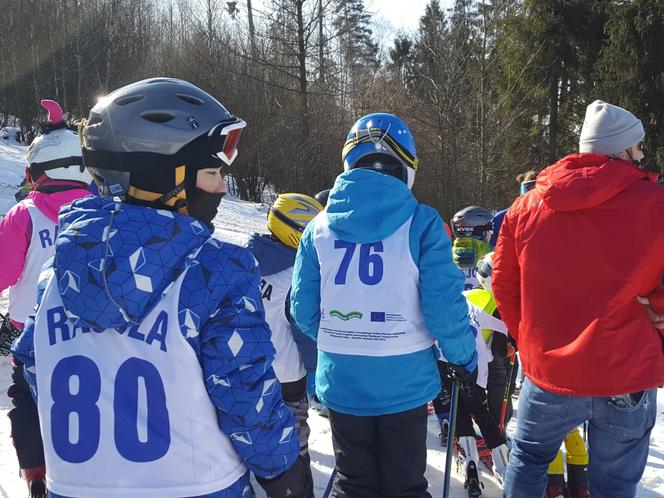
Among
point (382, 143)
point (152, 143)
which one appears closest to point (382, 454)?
point (382, 143)

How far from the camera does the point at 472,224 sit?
210 inches

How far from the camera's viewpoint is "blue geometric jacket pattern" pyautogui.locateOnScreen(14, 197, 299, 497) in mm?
1398

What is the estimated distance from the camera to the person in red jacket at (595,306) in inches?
88.8

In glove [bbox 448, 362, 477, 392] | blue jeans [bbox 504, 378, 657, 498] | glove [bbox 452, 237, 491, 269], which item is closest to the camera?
blue jeans [bbox 504, 378, 657, 498]

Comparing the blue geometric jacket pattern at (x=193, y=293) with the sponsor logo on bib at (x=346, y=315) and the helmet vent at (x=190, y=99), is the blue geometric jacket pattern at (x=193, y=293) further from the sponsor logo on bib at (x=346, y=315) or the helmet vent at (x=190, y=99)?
the sponsor logo on bib at (x=346, y=315)

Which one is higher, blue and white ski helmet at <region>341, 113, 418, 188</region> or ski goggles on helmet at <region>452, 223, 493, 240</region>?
blue and white ski helmet at <region>341, 113, 418, 188</region>

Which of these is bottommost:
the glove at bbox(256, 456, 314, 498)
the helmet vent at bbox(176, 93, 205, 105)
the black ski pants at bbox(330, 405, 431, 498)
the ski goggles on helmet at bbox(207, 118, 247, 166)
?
the black ski pants at bbox(330, 405, 431, 498)

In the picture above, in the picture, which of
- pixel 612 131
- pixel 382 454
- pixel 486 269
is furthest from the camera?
pixel 486 269

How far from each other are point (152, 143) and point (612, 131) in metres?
1.96

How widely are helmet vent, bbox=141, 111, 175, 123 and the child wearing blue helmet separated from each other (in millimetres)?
1049

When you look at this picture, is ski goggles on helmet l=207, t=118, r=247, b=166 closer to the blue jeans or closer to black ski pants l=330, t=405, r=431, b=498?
black ski pants l=330, t=405, r=431, b=498

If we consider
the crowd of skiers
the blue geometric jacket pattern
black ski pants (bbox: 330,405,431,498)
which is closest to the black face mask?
the crowd of skiers

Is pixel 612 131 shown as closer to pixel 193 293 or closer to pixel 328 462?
pixel 193 293

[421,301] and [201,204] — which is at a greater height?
A: [201,204]
